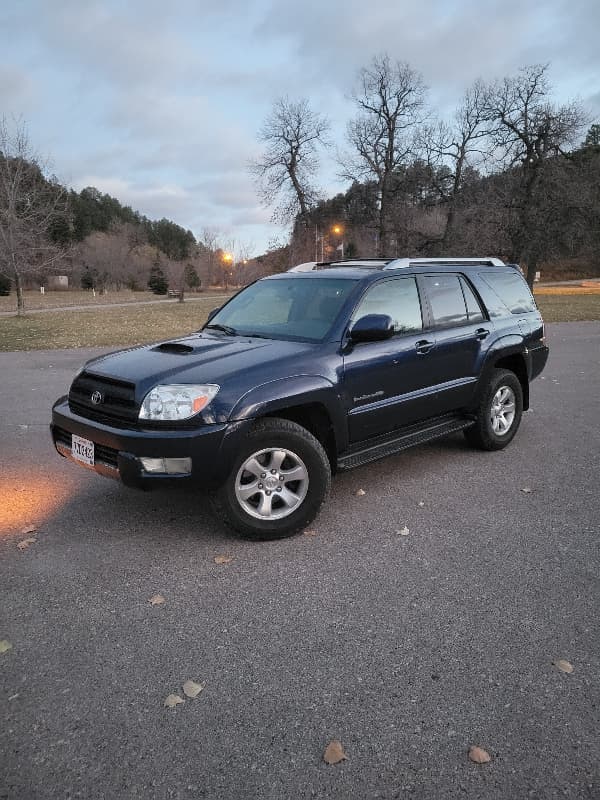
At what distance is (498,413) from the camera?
5445mm

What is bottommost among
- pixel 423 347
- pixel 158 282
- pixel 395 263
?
pixel 423 347

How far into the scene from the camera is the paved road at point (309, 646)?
78.0 inches

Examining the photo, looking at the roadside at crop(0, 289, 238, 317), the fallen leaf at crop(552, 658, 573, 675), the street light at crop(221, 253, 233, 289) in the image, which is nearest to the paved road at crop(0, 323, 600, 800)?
the fallen leaf at crop(552, 658, 573, 675)

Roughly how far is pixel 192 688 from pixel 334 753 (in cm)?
67

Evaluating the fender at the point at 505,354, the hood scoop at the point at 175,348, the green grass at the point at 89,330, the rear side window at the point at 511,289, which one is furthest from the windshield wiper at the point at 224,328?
the green grass at the point at 89,330

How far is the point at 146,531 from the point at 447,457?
113 inches

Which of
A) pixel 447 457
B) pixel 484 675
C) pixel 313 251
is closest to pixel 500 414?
pixel 447 457

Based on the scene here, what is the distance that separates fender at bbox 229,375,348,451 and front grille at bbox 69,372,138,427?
660 mm

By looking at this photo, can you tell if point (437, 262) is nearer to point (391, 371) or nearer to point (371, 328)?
point (391, 371)

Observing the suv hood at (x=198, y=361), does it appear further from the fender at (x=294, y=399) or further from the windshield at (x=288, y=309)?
the windshield at (x=288, y=309)

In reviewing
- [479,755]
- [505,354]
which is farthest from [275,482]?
[505,354]

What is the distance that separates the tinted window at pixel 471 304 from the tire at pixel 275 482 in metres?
2.25

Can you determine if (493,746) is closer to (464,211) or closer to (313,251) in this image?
(464,211)

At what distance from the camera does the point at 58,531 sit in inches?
151
